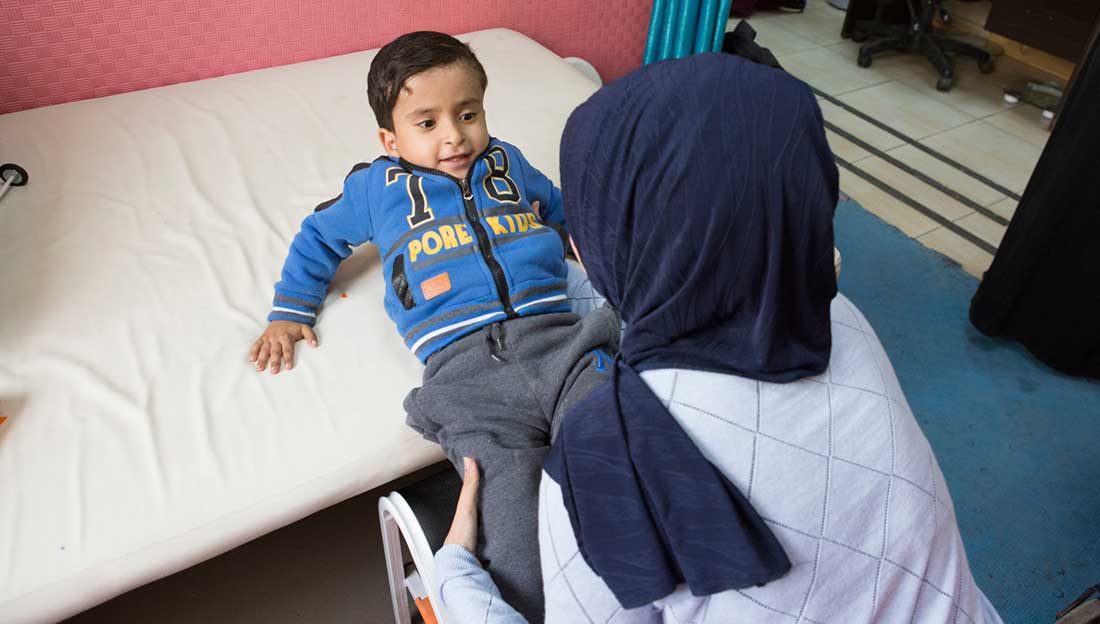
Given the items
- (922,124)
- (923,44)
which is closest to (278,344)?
(922,124)

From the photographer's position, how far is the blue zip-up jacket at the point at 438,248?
1302mm

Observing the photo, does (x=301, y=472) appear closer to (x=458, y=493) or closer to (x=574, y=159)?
(x=458, y=493)

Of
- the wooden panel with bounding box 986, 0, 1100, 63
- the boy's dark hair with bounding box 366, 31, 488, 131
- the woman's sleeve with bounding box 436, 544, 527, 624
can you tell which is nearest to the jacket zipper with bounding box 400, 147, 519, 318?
the boy's dark hair with bounding box 366, 31, 488, 131

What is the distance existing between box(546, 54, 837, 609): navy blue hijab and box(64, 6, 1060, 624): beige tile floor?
1011 millimetres

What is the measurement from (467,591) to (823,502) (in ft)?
1.57

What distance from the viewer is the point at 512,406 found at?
119 centimetres

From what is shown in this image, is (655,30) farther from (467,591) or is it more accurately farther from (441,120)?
(467,591)

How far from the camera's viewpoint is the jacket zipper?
4.30 ft

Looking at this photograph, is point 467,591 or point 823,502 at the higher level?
point 823,502

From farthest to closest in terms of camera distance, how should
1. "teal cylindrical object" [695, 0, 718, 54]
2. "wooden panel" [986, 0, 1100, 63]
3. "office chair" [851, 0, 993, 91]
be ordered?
1. "office chair" [851, 0, 993, 91]
2. "wooden panel" [986, 0, 1100, 63]
3. "teal cylindrical object" [695, 0, 718, 54]

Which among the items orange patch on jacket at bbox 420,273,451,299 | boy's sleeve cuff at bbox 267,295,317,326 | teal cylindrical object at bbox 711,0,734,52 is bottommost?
boy's sleeve cuff at bbox 267,295,317,326

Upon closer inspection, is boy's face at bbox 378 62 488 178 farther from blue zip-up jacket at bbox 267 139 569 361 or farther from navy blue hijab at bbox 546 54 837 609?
navy blue hijab at bbox 546 54 837 609

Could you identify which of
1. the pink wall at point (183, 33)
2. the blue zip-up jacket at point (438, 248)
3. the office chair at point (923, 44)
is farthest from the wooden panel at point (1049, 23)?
the blue zip-up jacket at point (438, 248)

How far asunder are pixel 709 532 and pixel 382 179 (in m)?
0.98
